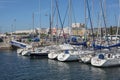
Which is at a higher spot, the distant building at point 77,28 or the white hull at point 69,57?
the distant building at point 77,28

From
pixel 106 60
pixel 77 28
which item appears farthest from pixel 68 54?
pixel 77 28

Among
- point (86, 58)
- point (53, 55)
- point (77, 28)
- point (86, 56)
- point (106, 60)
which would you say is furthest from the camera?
point (77, 28)

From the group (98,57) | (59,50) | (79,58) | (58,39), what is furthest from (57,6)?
(98,57)

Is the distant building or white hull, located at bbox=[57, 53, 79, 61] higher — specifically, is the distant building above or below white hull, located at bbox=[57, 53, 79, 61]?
above

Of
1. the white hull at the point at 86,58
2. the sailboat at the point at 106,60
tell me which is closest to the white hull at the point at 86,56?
the white hull at the point at 86,58

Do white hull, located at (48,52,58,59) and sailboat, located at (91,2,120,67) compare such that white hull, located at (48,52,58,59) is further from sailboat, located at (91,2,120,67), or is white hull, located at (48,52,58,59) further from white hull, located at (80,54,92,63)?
sailboat, located at (91,2,120,67)

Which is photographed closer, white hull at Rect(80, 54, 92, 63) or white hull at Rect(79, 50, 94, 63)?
white hull at Rect(80, 54, 92, 63)

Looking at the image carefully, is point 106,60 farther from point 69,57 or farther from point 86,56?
point 69,57

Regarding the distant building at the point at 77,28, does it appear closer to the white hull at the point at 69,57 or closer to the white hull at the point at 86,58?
the white hull at the point at 69,57

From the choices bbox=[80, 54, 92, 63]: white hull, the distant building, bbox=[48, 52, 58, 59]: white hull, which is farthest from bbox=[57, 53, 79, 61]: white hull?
the distant building

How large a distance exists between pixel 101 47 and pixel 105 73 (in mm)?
11400

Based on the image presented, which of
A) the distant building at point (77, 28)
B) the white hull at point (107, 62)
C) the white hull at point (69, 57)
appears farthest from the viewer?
the distant building at point (77, 28)

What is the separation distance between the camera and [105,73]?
3516 cm

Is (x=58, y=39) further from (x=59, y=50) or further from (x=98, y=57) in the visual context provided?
(x=98, y=57)
